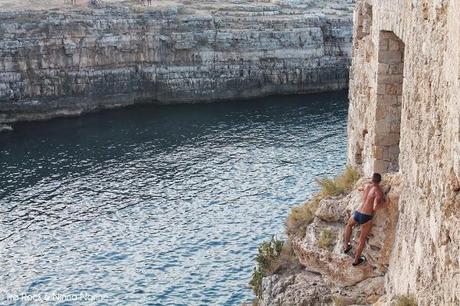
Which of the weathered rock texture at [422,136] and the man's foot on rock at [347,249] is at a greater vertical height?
the weathered rock texture at [422,136]

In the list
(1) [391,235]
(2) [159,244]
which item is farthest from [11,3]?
(1) [391,235]

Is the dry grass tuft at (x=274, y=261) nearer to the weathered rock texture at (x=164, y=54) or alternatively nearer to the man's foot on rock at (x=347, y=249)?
the man's foot on rock at (x=347, y=249)

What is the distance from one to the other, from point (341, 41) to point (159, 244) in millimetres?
41863

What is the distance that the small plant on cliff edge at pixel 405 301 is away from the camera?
11652mm

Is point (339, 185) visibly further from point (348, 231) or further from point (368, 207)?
point (368, 207)

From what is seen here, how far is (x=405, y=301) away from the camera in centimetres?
1180

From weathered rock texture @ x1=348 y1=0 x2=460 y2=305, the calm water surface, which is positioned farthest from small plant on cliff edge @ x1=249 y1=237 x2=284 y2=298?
the calm water surface

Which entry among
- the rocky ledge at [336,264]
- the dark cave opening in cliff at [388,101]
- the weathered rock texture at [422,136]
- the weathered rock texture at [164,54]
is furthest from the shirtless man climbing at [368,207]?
the weathered rock texture at [164,54]

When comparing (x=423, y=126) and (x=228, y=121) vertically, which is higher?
(x=423, y=126)

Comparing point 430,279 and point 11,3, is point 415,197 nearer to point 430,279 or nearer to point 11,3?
point 430,279

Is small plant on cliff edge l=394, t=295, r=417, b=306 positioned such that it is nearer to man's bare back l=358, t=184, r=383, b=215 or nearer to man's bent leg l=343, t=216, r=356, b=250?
man's bare back l=358, t=184, r=383, b=215

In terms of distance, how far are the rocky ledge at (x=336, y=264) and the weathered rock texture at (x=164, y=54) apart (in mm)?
46891

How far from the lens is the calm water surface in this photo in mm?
29547

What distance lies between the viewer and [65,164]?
46.1 metres
